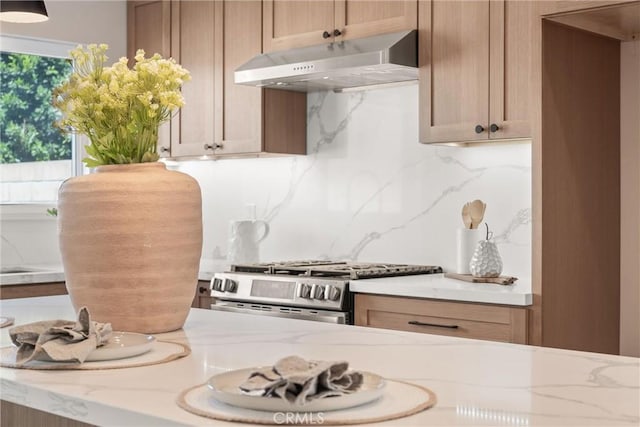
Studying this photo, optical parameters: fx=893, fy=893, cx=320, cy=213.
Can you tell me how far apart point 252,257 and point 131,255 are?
270 centimetres

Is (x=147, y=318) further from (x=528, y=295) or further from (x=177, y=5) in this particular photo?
(x=177, y=5)

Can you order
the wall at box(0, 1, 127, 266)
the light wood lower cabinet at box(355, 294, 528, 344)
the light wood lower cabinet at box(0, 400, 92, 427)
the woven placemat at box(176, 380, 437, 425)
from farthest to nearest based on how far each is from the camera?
1. the wall at box(0, 1, 127, 266)
2. the light wood lower cabinet at box(355, 294, 528, 344)
3. the light wood lower cabinet at box(0, 400, 92, 427)
4. the woven placemat at box(176, 380, 437, 425)

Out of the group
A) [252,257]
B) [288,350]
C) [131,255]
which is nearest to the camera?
[288,350]

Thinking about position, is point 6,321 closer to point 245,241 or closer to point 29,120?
point 245,241

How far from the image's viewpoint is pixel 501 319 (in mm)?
3250


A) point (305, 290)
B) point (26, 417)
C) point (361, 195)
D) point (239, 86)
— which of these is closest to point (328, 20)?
point (239, 86)

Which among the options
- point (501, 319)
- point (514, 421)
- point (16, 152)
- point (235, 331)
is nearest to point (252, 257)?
point (16, 152)

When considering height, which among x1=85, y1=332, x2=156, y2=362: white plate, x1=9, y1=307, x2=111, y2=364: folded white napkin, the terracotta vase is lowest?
x1=85, y1=332, x2=156, y2=362: white plate

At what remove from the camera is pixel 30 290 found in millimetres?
4312

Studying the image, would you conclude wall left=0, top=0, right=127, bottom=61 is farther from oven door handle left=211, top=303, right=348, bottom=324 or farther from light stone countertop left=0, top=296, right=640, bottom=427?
light stone countertop left=0, top=296, right=640, bottom=427

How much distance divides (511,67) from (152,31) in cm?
241

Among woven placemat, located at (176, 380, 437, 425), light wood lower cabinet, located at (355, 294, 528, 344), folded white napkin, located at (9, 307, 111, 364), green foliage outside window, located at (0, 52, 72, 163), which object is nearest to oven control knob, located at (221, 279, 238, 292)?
light wood lower cabinet, located at (355, 294, 528, 344)

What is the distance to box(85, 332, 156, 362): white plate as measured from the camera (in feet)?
5.53

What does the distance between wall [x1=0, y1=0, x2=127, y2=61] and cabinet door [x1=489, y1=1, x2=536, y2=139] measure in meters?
2.52
